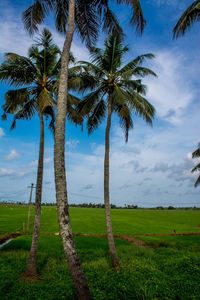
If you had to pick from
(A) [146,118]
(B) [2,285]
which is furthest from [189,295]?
(A) [146,118]

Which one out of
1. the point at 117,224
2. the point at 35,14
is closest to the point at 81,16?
the point at 35,14

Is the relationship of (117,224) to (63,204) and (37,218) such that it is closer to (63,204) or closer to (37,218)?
(37,218)

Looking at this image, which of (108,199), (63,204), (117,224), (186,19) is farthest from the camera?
(117,224)

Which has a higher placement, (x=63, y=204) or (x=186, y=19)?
(x=186, y=19)

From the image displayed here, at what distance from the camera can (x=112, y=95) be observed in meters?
19.6

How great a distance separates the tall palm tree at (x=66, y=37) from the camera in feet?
28.3

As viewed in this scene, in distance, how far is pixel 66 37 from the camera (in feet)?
36.0

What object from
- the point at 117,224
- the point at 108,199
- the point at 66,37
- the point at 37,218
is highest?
the point at 66,37

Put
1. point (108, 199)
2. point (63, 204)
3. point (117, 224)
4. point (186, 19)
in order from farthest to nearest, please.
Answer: point (117, 224)
point (108, 199)
point (186, 19)
point (63, 204)

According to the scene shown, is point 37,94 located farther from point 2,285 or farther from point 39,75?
point 2,285

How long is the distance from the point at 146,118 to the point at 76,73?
4.92 meters

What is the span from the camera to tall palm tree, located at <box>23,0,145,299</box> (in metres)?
8.62

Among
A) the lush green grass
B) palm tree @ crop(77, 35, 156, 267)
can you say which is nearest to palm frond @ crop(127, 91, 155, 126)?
palm tree @ crop(77, 35, 156, 267)

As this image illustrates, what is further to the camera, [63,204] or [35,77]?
[35,77]
